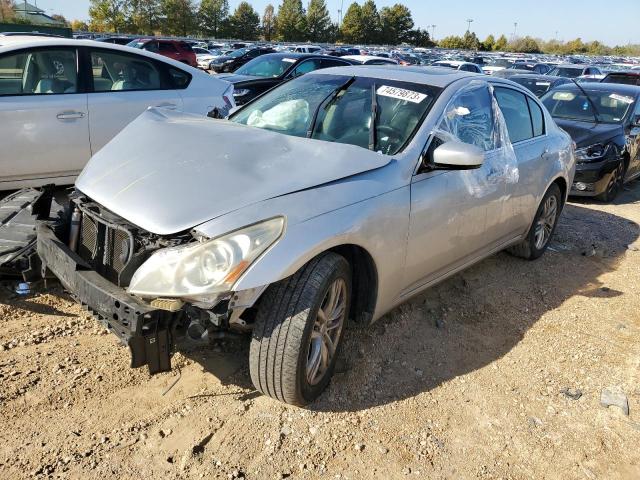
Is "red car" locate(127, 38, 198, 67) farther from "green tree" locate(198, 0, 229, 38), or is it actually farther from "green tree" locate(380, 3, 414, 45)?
"green tree" locate(380, 3, 414, 45)

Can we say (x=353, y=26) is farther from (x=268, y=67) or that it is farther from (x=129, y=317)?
(x=129, y=317)

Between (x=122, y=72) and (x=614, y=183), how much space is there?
21.5 ft

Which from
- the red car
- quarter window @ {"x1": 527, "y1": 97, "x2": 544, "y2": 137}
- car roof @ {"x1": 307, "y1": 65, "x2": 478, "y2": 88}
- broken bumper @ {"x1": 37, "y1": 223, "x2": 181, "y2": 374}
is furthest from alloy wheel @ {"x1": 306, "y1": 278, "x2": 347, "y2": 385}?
the red car

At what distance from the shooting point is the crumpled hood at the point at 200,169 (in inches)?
96.6

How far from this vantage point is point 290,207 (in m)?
2.46

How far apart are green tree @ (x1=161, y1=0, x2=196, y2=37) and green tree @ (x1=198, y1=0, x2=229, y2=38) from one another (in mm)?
2816

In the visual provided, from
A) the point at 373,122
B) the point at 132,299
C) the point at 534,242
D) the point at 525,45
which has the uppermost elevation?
the point at 525,45

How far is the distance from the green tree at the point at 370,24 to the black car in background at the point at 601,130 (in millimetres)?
86785

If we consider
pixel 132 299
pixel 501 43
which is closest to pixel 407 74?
pixel 132 299

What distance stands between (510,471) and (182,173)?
2.09 m

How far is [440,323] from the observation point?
377cm

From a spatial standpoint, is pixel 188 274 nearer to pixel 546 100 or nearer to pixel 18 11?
pixel 546 100

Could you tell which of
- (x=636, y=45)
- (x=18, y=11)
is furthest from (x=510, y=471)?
(x=636, y=45)

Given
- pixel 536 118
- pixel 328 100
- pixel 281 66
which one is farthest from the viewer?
pixel 281 66
